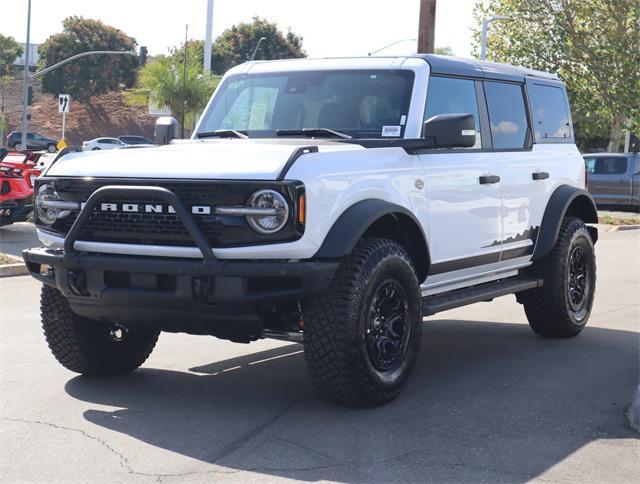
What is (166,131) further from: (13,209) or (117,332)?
(13,209)

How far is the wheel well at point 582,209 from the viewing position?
8914 mm

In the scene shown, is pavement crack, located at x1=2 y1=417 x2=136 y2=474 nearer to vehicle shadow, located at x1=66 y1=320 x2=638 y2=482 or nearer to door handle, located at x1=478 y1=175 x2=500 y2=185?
vehicle shadow, located at x1=66 y1=320 x2=638 y2=482

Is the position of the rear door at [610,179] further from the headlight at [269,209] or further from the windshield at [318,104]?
the headlight at [269,209]

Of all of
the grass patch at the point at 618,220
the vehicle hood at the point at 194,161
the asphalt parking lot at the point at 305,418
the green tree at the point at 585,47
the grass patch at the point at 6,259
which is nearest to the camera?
the asphalt parking lot at the point at 305,418

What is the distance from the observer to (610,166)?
93.4 feet

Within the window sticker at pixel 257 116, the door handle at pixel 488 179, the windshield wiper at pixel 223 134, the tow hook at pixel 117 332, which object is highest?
the window sticker at pixel 257 116

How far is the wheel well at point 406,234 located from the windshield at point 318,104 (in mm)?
661

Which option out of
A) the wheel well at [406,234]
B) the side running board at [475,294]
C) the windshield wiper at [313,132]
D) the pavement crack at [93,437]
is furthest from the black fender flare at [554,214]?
the pavement crack at [93,437]

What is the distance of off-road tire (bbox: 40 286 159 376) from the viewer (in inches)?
257

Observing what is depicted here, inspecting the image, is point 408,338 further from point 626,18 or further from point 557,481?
point 626,18

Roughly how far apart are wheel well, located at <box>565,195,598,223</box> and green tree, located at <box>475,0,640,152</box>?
27372 millimetres

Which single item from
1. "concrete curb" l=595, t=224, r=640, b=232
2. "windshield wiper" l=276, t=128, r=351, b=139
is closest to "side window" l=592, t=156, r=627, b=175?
"concrete curb" l=595, t=224, r=640, b=232

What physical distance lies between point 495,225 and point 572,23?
30.7 metres

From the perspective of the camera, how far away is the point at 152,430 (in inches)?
221
